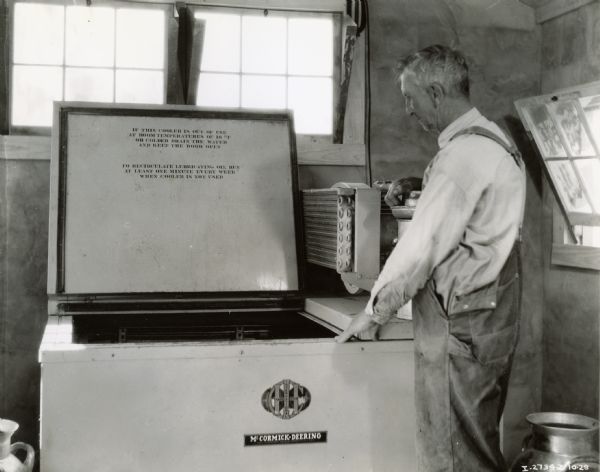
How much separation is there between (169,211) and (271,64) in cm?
102

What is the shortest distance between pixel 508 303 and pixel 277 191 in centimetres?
143

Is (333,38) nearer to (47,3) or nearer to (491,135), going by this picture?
(47,3)

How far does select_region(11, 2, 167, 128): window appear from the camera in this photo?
326 cm

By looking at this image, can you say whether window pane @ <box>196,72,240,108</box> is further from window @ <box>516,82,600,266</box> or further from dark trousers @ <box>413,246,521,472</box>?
dark trousers @ <box>413,246,521,472</box>

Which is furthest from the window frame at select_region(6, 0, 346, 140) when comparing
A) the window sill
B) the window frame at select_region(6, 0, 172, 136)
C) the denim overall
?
the denim overall

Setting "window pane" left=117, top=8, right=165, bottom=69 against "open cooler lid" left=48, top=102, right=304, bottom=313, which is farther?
"window pane" left=117, top=8, right=165, bottom=69

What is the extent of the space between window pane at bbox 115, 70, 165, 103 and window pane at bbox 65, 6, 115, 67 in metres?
0.10

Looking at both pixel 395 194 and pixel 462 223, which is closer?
pixel 462 223

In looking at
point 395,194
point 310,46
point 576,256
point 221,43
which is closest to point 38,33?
point 221,43

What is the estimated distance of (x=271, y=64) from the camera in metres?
3.52

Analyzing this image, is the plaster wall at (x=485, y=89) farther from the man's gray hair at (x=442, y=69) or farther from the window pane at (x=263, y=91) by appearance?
the man's gray hair at (x=442, y=69)

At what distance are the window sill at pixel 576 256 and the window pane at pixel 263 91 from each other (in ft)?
5.37

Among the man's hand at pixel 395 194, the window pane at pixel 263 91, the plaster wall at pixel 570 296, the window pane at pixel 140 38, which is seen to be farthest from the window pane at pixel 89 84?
the plaster wall at pixel 570 296

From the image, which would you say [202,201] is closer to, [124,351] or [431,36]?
[124,351]
